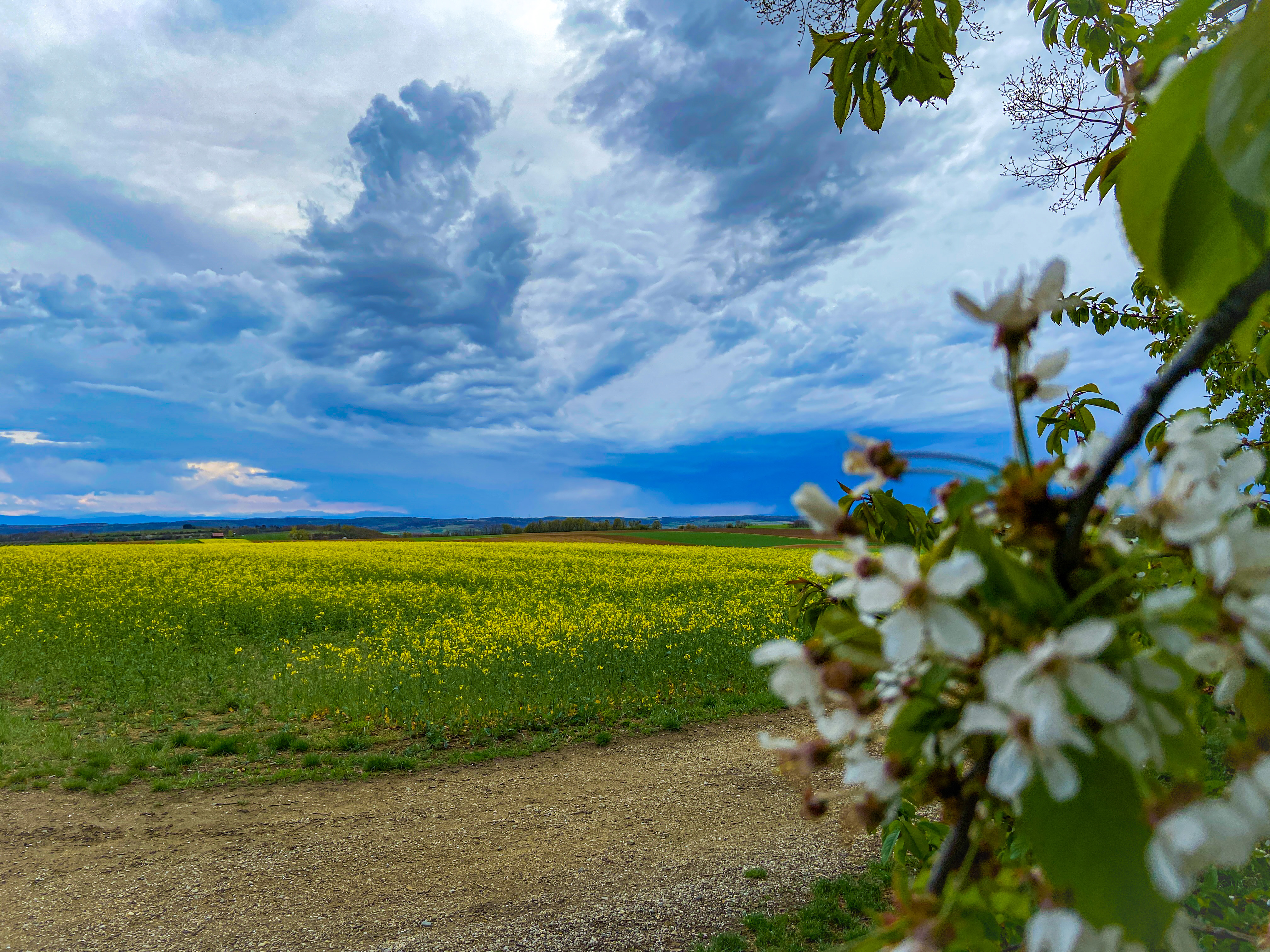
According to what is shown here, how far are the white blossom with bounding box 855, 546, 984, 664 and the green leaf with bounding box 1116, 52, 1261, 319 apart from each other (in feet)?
1.12

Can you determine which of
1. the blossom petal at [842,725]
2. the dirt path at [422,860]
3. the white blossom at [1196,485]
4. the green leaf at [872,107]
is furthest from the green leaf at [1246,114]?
the dirt path at [422,860]

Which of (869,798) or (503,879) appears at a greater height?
(869,798)

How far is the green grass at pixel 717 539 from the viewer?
39.5 m

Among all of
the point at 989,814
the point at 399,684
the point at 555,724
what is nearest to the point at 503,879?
the point at 555,724

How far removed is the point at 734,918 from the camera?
16.0ft

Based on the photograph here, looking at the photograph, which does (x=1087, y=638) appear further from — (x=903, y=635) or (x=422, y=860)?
(x=422, y=860)

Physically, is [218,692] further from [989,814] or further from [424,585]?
[989,814]

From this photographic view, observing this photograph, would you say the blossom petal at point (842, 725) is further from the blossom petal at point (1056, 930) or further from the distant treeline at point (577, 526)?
the distant treeline at point (577, 526)

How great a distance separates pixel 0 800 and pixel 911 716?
9.65m

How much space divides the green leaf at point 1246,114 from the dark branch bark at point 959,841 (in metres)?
0.48

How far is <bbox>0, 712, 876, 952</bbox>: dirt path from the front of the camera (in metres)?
4.82

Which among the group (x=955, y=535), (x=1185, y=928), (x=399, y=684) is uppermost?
(x=955, y=535)

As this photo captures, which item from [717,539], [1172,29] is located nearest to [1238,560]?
[1172,29]

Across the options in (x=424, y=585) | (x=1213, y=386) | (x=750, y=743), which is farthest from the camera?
(x=424, y=585)
